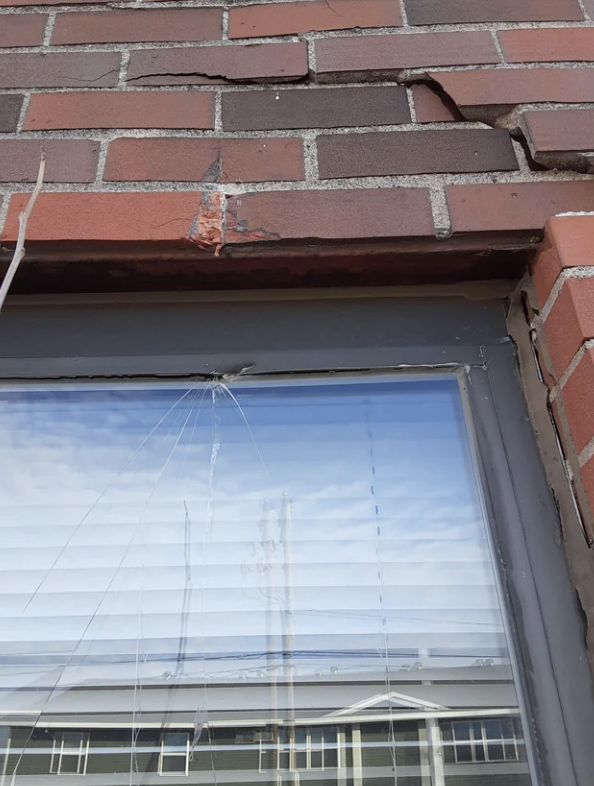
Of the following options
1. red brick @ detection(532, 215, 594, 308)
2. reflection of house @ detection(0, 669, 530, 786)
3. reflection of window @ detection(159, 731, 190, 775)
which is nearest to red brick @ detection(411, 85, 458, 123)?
red brick @ detection(532, 215, 594, 308)

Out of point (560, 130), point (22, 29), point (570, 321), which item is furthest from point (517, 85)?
point (22, 29)

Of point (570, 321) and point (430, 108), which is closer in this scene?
point (570, 321)

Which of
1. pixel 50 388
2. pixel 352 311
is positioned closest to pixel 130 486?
pixel 50 388

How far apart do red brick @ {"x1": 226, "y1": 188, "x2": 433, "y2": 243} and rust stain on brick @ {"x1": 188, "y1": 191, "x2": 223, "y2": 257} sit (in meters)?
0.02

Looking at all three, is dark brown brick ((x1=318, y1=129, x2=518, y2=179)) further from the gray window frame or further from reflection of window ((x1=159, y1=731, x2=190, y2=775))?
reflection of window ((x1=159, y1=731, x2=190, y2=775))

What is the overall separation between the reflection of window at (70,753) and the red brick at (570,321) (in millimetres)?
862

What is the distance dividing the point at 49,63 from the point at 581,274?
40.1 inches

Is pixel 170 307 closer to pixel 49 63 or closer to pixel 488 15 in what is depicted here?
pixel 49 63

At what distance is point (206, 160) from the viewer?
3.78 feet

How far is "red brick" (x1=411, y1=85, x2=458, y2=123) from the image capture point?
1191 millimetres

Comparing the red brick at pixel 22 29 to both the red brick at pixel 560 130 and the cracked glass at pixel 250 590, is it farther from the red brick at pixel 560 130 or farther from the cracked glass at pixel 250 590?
the red brick at pixel 560 130

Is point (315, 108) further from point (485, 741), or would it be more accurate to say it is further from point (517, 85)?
point (485, 741)

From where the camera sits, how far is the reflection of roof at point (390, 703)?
0.93m

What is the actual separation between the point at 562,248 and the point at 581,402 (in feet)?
0.80
